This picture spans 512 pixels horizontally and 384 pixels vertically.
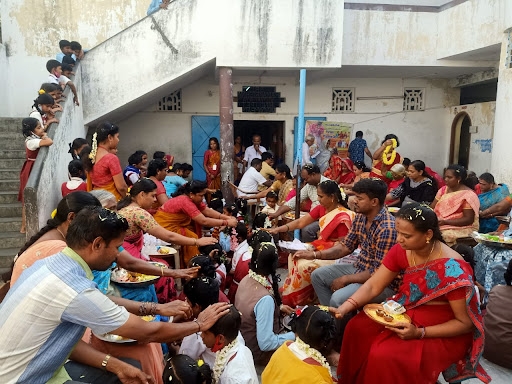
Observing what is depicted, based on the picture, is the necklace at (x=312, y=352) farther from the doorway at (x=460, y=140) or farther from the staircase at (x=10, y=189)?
the doorway at (x=460, y=140)

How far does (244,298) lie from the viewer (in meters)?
3.16

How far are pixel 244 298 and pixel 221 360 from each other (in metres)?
0.75

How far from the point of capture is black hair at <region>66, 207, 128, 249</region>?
6.14 ft

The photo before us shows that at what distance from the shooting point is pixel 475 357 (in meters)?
2.54

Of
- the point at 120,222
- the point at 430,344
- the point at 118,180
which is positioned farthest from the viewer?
the point at 118,180

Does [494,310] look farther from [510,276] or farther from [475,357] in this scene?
[475,357]

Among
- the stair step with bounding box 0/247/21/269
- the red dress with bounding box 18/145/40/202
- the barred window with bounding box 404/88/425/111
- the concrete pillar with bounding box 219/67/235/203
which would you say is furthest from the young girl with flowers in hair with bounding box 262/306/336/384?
the barred window with bounding box 404/88/425/111

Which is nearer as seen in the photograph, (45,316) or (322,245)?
(45,316)

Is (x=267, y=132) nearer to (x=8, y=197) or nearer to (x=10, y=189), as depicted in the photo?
(x=10, y=189)

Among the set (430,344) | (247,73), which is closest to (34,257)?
(430,344)

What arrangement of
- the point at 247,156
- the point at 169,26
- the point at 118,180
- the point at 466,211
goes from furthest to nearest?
the point at 247,156 < the point at 169,26 < the point at 466,211 < the point at 118,180

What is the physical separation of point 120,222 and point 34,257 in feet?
2.34

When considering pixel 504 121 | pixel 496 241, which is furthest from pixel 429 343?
pixel 504 121

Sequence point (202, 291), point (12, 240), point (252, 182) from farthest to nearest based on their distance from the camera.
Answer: point (252, 182) → point (12, 240) → point (202, 291)
